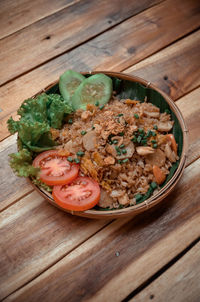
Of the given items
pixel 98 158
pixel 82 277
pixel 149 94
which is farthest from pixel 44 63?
pixel 82 277

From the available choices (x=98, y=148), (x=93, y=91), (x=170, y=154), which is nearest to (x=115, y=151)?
(x=98, y=148)

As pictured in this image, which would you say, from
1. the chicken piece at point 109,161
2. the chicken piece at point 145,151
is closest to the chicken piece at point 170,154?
the chicken piece at point 145,151

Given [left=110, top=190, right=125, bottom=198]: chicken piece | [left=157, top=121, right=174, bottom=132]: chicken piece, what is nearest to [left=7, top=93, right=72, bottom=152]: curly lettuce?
[left=110, top=190, right=125, bottom=198]: chicken piece

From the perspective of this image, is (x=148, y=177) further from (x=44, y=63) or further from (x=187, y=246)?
(x=44, y=63)

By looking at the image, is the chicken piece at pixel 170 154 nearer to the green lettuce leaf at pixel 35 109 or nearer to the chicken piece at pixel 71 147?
the chicken piece at pixel 71 147

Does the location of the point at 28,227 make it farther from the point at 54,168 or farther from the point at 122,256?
the point at 122,256
